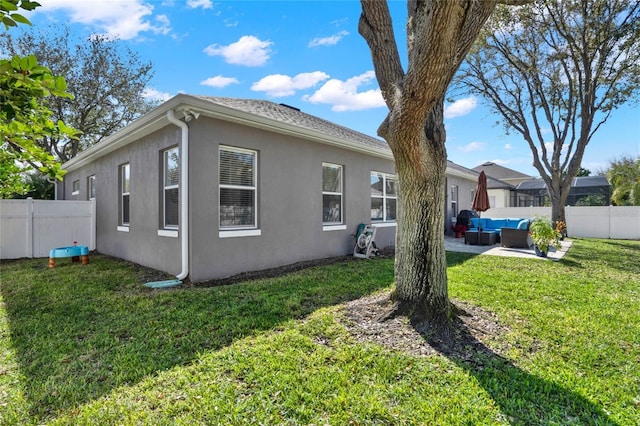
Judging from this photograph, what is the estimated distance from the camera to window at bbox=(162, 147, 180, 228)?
21.7ft

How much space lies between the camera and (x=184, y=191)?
581 centimetres

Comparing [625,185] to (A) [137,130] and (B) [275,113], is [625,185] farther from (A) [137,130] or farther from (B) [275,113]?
(A) [137,130]

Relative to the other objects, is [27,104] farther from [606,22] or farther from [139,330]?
[606,22]

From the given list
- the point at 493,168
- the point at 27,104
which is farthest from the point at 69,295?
the point at 493,168

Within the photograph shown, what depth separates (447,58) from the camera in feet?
9.50

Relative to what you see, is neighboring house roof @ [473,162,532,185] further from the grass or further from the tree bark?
the tree bark

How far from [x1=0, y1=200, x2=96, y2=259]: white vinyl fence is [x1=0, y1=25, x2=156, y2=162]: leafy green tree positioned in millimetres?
8363

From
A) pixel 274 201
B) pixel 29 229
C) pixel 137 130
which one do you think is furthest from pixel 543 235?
pixel 29 229

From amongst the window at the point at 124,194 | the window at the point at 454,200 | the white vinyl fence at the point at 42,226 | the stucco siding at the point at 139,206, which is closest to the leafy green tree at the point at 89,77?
the white vinyl fence at the point at 42,226

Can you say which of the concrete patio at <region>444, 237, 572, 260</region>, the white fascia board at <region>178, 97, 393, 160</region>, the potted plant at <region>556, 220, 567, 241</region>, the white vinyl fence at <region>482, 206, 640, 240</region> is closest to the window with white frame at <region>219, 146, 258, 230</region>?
the white fascia board at <region>178, 97, 393, 160</region>

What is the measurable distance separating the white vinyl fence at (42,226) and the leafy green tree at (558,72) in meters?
15.5

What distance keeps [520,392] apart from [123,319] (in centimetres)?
444

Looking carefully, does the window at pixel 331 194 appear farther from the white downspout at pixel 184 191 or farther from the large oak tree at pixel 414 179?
the large oak tree at pixel 414 179

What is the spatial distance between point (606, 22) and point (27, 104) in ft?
50.9
